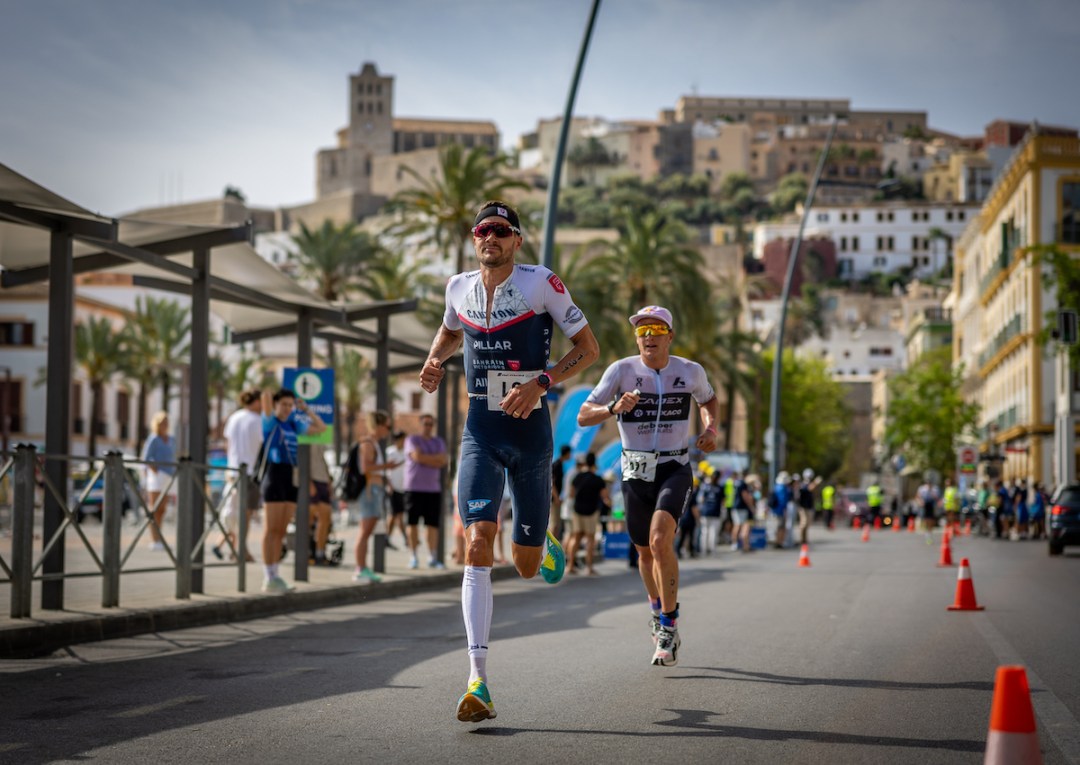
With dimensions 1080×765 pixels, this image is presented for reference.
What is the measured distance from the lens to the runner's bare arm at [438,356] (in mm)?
7656

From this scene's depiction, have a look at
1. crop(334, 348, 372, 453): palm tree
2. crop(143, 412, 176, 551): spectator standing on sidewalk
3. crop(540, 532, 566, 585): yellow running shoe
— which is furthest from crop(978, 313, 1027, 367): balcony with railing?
crop(540, 532, 566, 585): yellow running shoe

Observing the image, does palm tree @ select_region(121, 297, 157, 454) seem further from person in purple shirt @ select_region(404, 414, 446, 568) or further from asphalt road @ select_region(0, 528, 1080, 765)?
asphalt road @ select_region(0, 528, 1080, 765)

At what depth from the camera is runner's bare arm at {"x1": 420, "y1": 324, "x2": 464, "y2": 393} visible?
766 cm

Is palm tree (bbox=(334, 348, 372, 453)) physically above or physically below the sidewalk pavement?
above

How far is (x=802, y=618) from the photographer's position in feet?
45.2

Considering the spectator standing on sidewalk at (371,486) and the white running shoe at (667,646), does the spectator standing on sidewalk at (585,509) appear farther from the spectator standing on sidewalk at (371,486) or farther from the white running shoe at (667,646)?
the white running shoe at (667,646)

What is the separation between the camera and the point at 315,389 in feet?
57.9

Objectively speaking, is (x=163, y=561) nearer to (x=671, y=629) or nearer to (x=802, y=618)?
(x=802, y=618)

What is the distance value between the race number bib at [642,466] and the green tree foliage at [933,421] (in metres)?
78.4

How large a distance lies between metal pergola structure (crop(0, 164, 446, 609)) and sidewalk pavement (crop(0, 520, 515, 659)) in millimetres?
450

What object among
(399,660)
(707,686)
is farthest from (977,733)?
(399,660)

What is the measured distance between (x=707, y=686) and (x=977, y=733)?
190 centimetres

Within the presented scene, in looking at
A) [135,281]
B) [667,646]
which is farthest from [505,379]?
[135,281]

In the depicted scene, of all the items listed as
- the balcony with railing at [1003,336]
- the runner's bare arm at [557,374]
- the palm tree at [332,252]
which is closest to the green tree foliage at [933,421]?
the balcony with railing at [1003,336]
